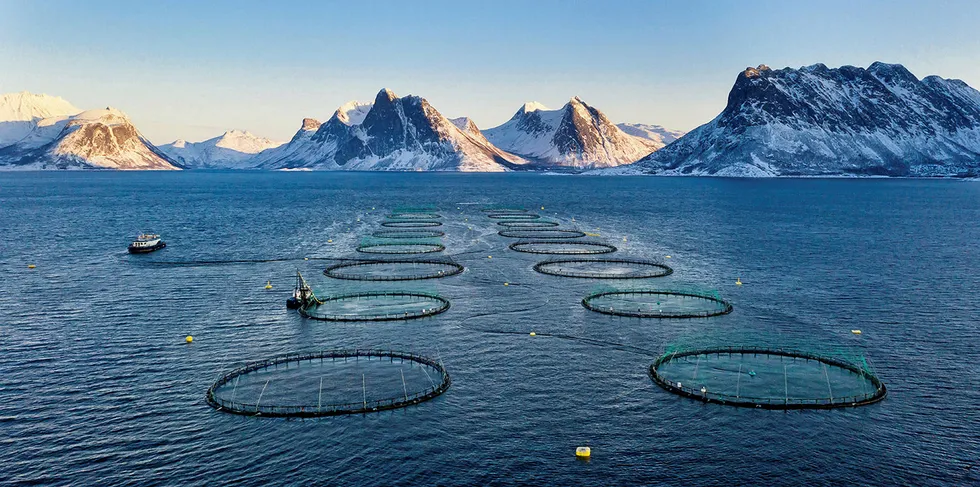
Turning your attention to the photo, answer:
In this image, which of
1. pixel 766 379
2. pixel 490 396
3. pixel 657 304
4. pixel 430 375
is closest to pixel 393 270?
pixel 657 304

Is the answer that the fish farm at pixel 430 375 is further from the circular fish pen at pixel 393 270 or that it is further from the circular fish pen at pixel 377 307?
the circular fish pen at pixel 393 270

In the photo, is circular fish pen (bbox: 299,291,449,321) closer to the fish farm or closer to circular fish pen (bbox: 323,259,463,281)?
the fish farm

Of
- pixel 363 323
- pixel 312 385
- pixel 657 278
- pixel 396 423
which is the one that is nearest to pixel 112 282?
pixel 363 323

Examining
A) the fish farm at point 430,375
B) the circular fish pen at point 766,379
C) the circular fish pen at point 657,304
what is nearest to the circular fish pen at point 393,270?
the fish farm at point 430,375

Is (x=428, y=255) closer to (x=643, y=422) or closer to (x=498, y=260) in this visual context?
(x=498, y=260)

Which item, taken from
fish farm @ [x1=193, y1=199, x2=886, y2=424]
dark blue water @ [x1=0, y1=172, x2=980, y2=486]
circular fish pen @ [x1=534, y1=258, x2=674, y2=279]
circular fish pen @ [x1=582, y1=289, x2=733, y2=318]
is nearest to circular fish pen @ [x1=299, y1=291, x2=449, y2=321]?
fish farm @ [x1=193, y1=199, x2=886, y2=424]
